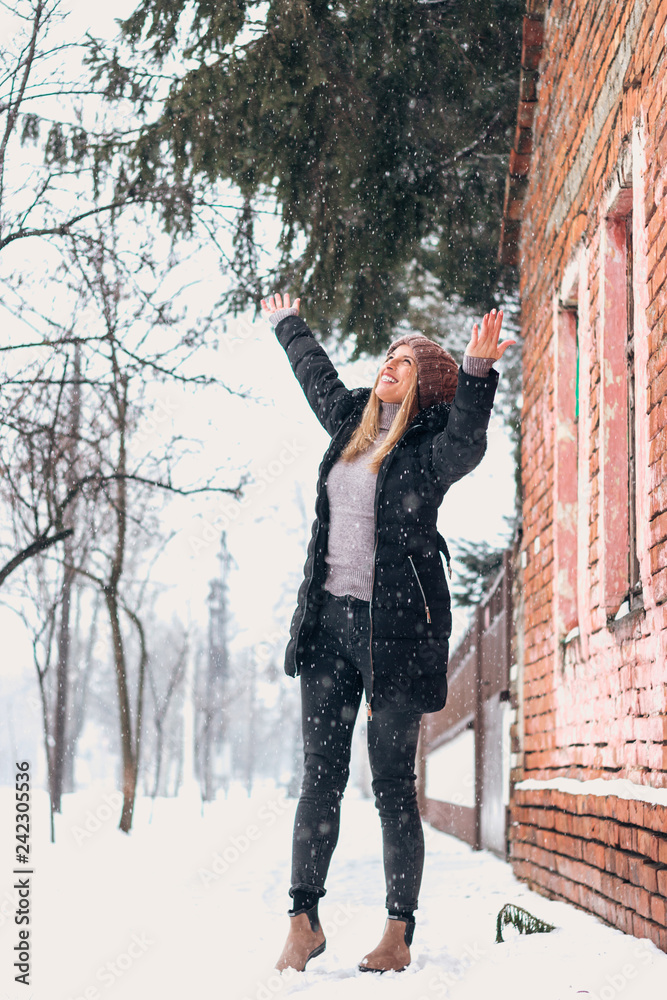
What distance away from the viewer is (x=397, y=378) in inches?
122

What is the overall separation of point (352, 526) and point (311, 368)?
0.67 meters

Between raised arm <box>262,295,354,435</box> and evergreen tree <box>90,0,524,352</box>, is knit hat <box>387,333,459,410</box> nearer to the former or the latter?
raised arm <box>262,295,354,435</box>

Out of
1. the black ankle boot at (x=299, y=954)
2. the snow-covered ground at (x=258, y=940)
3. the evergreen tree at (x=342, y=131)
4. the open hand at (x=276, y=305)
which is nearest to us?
the snow-covered ground at (x=258, y=940)

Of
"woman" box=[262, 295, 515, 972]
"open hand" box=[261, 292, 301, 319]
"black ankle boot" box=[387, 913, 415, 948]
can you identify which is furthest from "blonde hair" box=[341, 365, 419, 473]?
"black ankle boot" box=[387, 913, 415, 948]

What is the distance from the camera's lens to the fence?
657 centimetres

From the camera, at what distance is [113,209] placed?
21.1 feet

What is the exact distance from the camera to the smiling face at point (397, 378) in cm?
309

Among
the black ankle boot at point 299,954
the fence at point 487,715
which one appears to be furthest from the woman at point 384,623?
the fence at point 487,715

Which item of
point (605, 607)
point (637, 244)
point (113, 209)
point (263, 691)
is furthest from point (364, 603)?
point (263, 691)

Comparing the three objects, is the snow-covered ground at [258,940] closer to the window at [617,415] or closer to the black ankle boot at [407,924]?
the black ankle boot at [407,924]

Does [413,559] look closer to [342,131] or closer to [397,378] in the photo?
[397,378]

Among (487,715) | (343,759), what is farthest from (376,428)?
(487,715)

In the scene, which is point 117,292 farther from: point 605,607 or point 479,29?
point 605,607

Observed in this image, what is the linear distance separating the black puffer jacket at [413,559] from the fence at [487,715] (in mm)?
3640
